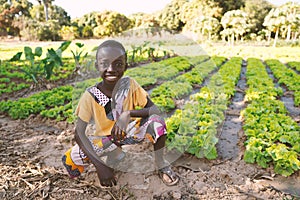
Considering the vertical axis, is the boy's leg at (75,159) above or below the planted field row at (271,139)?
above

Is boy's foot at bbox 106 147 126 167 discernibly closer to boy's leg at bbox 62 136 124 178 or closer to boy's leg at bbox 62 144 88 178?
boy's leg at bbox 62 136 124 178

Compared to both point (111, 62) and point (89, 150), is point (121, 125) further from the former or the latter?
point (111, 62)

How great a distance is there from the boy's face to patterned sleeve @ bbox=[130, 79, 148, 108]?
0.88 feet

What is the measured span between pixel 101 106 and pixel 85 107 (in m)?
0.13

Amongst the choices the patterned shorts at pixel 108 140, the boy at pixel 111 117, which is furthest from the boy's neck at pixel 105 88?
the patterned shorts at pixel 108 140

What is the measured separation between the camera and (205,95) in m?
4.38

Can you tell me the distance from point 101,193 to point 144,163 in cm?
62

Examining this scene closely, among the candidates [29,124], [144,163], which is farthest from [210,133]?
[29,124]

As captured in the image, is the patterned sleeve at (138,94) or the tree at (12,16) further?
the tree at (12,16)

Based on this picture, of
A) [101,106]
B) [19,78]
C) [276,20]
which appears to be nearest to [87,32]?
[101,106]

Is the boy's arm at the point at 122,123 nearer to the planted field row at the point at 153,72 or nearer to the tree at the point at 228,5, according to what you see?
the planted field row at the point at 153,72

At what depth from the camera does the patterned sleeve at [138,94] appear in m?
2.09

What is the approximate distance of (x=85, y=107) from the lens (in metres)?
1.96

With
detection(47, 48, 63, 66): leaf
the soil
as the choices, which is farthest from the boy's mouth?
detection(47, 48, 63, 66): leaf
